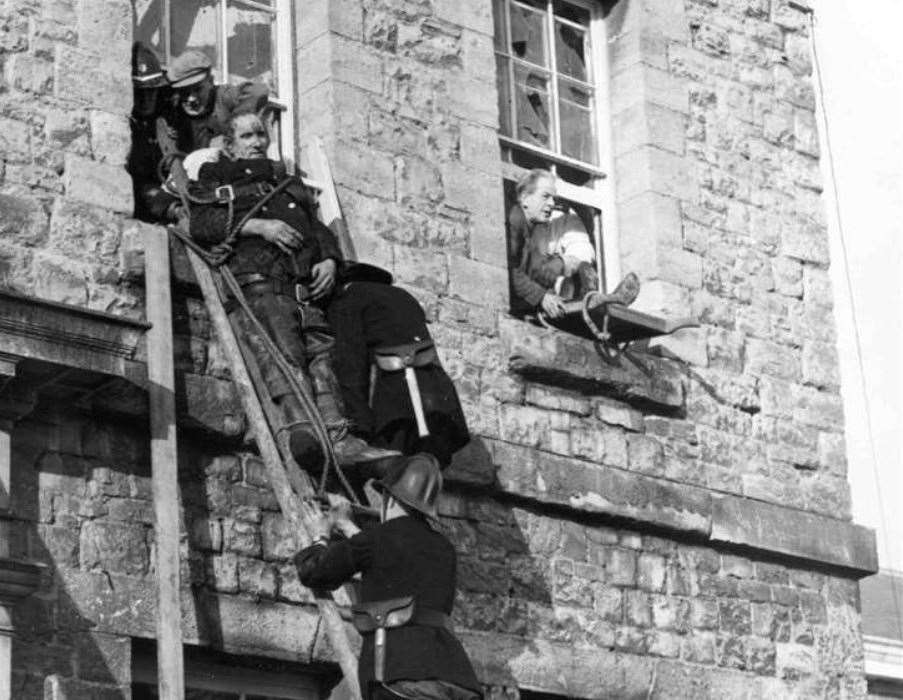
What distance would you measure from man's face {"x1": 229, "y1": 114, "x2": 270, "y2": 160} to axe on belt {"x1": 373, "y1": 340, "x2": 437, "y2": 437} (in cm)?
108

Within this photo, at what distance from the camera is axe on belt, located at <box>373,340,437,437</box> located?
1058 centimetres

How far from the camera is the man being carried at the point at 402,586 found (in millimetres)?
9164

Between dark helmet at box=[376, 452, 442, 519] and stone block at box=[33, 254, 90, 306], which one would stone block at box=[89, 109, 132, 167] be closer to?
stone block at box=[33, 254, 90, 306]

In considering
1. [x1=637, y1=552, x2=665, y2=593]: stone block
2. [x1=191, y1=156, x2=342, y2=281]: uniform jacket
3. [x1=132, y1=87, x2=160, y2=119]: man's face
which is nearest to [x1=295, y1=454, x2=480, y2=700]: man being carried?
[x1=191, y1=156, x2=342, y2=281]: uniform jacket

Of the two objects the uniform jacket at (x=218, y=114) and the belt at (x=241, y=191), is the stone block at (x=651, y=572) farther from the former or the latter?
the uniform jacket at (x=218, y=114)

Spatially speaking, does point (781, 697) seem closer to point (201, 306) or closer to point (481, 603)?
point (481, 603)

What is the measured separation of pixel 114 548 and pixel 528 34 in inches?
176

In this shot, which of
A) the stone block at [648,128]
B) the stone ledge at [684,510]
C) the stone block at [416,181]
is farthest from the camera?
the stone block at [648,128]

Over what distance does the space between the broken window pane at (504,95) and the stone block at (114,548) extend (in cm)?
368

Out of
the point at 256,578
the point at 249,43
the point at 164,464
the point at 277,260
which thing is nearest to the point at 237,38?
the point at 249,43

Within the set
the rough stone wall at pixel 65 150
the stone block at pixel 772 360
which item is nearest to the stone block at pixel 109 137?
the rough stone wall at pixel 65 150

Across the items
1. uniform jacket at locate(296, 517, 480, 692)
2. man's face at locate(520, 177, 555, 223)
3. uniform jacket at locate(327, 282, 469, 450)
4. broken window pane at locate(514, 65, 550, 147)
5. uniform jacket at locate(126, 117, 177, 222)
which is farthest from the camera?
broken window pane at locate(514, 65, 550, 147)

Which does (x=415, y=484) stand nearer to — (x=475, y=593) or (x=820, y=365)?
(x=475, y=593)

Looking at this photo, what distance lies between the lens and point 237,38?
11859 millimetres
